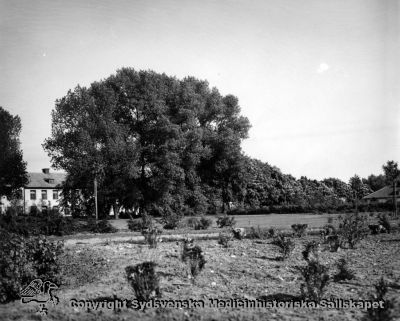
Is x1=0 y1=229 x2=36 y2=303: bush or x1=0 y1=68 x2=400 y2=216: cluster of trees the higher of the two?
x1=0 y1=68 x2=400 y2=216: cluster of trees

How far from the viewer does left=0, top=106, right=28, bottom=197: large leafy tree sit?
44500mm

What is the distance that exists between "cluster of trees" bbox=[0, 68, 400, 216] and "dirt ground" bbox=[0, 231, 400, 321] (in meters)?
18.9

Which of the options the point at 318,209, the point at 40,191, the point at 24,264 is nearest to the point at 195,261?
the point at 24,264

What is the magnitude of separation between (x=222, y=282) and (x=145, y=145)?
105 ft

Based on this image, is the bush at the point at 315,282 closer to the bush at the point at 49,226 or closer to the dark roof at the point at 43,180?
the bush at the point at 49,226

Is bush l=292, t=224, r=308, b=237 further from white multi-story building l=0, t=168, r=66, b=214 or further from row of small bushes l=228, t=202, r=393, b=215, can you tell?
white multi-story building l=0, t=168, r=66, b=214

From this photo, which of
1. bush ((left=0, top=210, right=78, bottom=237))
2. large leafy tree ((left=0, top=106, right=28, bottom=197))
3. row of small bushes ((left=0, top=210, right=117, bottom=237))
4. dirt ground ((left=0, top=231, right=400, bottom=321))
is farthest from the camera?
large leafy tree ((left=0, top=106, right=28, bottom=197))

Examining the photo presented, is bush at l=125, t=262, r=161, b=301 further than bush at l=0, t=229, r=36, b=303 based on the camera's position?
No

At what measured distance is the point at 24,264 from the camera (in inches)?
335

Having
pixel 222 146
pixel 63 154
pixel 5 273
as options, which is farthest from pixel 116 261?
pixel 222 146

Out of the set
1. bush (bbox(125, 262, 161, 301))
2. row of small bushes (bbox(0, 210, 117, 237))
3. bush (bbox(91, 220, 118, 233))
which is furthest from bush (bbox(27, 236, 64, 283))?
bush (bbox(91, 220, 118, 233))

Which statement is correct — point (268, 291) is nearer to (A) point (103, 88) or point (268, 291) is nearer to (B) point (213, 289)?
(B) point (213, 289)

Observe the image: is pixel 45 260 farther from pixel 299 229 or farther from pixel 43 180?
pixel 43 180

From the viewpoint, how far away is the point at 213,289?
8555 mm
